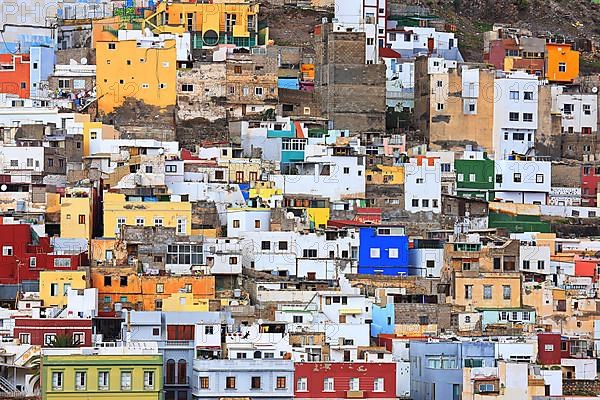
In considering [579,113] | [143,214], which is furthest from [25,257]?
[579,113]

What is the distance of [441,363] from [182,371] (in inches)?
261

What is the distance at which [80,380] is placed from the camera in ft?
165

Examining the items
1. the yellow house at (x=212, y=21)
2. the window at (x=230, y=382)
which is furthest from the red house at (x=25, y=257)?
the yellow house at (x=212, y=21)

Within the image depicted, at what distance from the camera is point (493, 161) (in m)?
76.9

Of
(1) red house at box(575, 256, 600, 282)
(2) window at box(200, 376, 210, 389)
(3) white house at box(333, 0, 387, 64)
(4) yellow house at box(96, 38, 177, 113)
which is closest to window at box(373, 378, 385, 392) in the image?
(2) window at box(200, 376, 210, 389)

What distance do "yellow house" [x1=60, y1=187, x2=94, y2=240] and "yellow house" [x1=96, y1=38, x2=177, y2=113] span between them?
12160mm

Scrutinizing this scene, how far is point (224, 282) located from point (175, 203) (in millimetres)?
4073

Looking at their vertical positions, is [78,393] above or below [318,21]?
below

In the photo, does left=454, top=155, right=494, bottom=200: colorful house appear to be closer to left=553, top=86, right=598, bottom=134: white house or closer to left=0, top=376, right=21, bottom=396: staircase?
left=553, top=86, right=598, bottom=134: white house

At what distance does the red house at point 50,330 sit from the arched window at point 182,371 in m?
2.30

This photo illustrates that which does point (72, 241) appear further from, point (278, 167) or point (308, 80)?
point (308, 80)

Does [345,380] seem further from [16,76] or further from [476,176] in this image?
[16,76]

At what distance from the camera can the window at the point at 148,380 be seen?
165 feet

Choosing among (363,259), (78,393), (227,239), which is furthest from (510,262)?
(78,393)
